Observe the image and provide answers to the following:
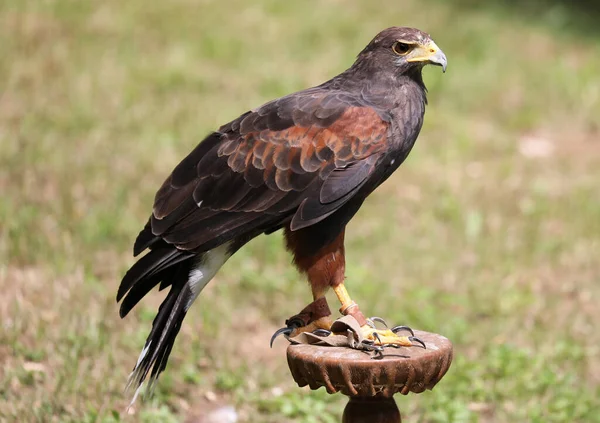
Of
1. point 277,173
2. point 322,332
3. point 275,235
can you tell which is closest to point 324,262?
point 322,332

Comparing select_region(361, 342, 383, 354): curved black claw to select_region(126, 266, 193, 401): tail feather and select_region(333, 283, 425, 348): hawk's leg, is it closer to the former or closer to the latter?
select_region(333, 283, 425, 348): hawk's leg

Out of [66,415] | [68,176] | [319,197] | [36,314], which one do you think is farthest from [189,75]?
[319,197]

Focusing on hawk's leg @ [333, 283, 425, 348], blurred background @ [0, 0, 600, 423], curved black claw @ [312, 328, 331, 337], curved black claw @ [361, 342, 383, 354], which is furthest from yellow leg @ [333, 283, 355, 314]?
blurred background @ [0, 0, 600, 423]

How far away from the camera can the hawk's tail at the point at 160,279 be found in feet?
11.0

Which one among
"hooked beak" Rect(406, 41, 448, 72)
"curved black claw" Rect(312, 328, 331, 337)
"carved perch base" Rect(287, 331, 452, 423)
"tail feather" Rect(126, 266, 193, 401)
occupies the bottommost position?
"carved perch base" Rect(287, 331, 452, 423)

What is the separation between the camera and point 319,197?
130 inches

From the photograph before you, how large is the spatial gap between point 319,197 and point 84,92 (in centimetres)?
513

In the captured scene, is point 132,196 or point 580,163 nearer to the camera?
point 132,196

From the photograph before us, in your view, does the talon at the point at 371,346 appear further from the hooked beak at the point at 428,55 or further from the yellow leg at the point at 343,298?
the hooked beak at the point at 428,55

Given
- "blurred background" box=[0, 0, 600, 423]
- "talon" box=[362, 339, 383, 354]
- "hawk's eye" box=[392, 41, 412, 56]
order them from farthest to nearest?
"blurred background" box=[0, 0, 600, 423] → "hawk's eye" box=[392, 41, 412, 56] → "talon" box=[362, 339, 383, 354]

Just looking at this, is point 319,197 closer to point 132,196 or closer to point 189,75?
point 132,196

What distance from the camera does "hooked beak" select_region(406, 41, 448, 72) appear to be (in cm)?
344

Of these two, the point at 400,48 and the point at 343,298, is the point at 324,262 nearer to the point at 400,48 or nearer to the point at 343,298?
the point at 343,298

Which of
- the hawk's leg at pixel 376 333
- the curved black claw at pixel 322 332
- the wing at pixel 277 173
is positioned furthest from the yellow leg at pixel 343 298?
the wing at pixel 277 173
